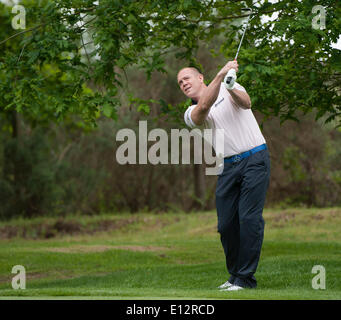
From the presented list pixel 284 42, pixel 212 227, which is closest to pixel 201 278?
pixel 284 42

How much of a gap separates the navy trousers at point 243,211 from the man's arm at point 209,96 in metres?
0.60

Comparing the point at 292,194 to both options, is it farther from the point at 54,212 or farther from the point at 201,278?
the point at 201,278

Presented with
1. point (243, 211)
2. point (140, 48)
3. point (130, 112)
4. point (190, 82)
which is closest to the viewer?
point (243, 211)

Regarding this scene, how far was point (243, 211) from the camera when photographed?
6.08 m

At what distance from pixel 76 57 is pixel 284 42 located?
3.36m

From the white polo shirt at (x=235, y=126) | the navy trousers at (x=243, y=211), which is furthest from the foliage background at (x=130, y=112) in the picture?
the navy trousers at (x=243, y=211)

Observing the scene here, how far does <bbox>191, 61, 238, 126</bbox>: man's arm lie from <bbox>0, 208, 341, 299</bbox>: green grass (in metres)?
1.79

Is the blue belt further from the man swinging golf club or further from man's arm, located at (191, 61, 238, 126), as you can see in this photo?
man's arm, located at (191, 61, 238, 126)

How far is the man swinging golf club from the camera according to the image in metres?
6.02

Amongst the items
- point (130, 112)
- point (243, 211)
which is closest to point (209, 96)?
point (243, 211)

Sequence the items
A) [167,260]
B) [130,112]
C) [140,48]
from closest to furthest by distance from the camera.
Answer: [140,48] < [167,260] < [130,112]

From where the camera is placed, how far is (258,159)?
6.04 meters

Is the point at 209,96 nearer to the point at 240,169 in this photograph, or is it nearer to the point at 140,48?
the point at 240,169

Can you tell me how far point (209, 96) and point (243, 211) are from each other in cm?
123
